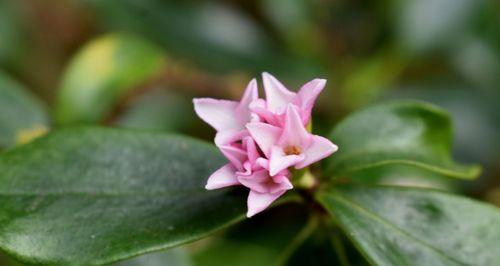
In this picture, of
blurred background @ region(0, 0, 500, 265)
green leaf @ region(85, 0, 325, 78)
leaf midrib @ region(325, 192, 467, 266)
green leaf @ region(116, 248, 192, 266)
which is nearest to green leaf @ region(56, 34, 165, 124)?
blurred background @ region(0, 0, 500, 265)

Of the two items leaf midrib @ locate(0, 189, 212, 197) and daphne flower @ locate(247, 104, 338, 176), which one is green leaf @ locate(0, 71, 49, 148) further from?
daphne flower @ locate(247, 104, 338, 176)

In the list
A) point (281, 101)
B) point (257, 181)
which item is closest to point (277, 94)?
point (281, 101)

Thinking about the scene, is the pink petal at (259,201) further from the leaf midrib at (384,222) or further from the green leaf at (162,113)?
the green leaf at (162,113)

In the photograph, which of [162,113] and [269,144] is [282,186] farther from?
[162,113]

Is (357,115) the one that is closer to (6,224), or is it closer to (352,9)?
(6,224)

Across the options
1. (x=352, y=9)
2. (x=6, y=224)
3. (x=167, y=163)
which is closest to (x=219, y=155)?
(x=167, y=163)

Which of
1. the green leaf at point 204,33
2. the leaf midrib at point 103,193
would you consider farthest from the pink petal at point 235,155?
the green leaf at point 204,33
